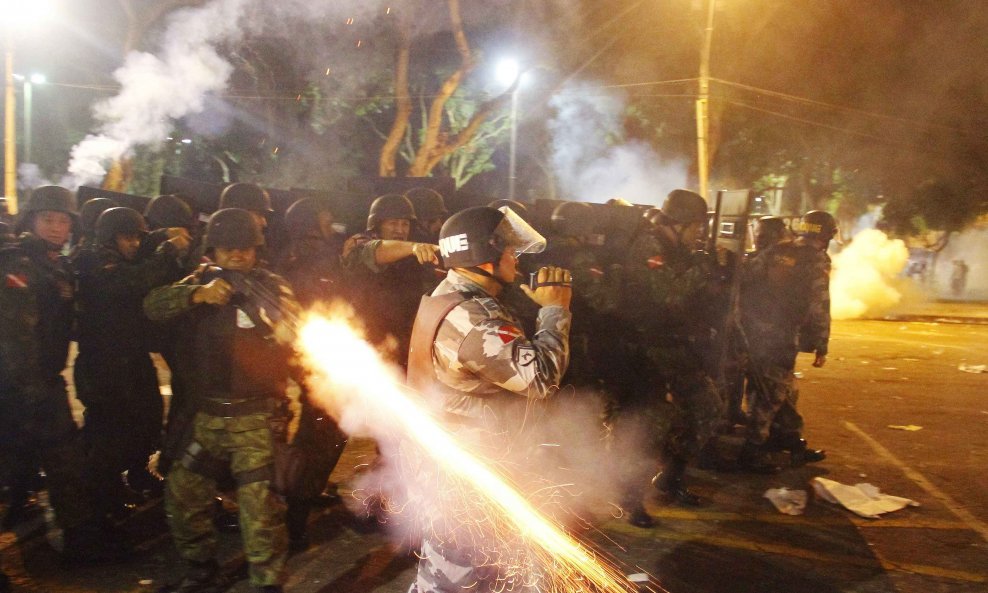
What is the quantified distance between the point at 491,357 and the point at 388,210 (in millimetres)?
2580

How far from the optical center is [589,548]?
13.8 feet

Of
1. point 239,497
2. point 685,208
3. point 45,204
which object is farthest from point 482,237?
point 45,204

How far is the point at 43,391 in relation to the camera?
160 inches

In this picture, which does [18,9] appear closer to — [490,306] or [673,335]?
[673,335]

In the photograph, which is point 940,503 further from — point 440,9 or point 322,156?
point 322,156

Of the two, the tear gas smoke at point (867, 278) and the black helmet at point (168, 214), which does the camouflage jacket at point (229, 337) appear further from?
the tear gas smoke at point (867, 278)

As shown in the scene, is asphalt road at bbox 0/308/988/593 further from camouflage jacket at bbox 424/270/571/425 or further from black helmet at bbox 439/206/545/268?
black helmet at bbox 439/206/545/268

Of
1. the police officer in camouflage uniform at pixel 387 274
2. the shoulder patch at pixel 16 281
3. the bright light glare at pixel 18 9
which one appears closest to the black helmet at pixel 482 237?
the police officer in camouflage uniform at pixel 387 274

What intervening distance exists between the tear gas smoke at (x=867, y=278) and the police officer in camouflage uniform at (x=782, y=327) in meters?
12.1

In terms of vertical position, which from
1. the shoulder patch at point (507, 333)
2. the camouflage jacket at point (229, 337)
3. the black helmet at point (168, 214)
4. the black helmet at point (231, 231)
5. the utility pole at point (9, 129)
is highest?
the utility pole at point (9, 129)

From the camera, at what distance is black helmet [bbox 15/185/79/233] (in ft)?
15.9

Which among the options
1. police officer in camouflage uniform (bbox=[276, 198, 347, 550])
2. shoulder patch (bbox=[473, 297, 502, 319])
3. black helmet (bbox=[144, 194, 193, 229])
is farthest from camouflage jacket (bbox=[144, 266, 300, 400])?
black helmet (bbox=[144, 194, 193, 229])

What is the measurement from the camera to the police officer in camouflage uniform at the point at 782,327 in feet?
20.0

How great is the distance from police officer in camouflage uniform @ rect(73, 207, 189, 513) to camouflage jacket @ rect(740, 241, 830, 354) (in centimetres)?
430
